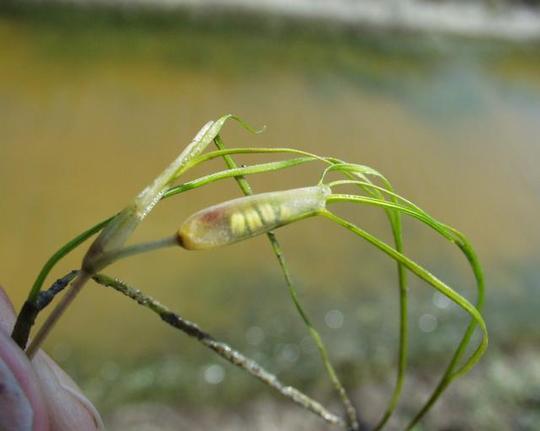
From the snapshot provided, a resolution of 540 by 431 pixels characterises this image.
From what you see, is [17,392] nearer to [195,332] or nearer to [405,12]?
[195,332]

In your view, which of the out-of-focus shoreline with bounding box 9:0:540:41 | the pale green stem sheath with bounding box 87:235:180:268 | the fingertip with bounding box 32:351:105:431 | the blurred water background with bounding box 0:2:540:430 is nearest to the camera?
the pale green stem sheath with bounding box 87:235:180:268

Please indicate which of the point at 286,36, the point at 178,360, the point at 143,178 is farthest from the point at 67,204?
the point at 286,36

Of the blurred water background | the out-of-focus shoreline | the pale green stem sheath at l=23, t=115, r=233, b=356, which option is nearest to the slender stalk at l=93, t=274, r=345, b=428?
the pale green stem sheath at l=23, t=115, r=233, b=356

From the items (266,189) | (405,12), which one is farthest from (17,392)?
(405,12)

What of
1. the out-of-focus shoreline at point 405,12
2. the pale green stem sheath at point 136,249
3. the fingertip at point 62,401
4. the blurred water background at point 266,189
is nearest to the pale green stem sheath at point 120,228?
the pale green stem sheath at point 136,249

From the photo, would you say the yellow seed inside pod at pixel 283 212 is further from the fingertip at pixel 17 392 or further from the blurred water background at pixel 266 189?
the blurred water background at pixel 266 189

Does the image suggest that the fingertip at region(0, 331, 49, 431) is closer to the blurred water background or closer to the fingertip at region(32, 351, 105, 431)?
the fingertip at region(32, 351, 105, 431)

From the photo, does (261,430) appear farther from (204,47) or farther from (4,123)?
(204,47)
